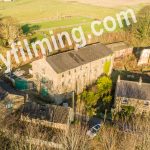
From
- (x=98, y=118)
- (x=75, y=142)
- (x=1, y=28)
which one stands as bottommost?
(x=98, y=118)

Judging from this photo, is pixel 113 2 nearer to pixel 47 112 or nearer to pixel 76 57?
pixel 76 57

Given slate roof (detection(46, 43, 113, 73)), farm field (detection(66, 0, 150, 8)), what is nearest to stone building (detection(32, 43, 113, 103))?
slate roof (detection(46, 43, 113, 73))

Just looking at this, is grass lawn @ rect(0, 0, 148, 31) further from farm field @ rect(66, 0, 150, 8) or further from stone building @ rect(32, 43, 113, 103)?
stone building @ rect(32, 43, 113, 103)

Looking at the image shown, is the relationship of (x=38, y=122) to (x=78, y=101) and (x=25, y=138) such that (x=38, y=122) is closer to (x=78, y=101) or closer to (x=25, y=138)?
(x=25, y=138)

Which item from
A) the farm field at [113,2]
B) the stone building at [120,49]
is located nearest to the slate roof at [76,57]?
the stone building at [120,49]

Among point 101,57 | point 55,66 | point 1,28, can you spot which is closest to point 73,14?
point 1,28

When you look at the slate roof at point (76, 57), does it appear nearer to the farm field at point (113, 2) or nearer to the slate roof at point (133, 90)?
the slate roof at point (133, 90)
